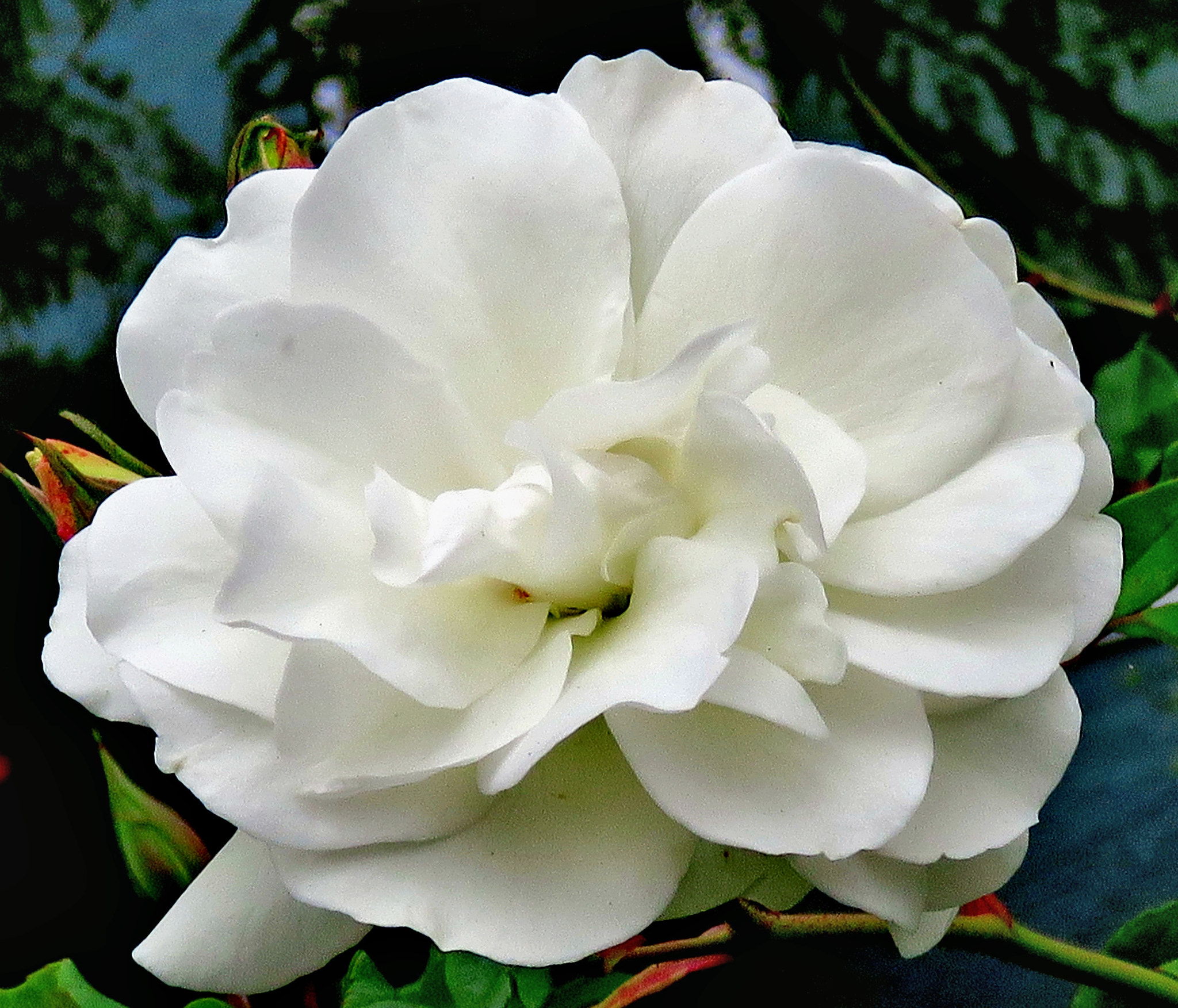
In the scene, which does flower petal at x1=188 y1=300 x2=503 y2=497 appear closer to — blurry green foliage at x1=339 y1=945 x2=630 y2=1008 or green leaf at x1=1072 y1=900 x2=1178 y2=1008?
blurry green foliage at x1=339 y1=945 x2=630 y2=1008

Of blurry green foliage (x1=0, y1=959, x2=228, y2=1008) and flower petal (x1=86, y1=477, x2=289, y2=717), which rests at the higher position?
flower petal (x1=86, y1=477, x2=289, y2=717)

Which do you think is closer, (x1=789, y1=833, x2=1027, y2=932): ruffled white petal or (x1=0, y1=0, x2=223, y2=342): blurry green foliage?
(x1=789, y1=833, x2=1027, y2=932): ruffled white petal

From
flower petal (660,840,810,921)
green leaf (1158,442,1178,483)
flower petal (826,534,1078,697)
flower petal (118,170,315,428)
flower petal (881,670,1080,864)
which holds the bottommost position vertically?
green leaf (1158,442,1178,483)

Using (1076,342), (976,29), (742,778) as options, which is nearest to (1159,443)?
(1076,342)

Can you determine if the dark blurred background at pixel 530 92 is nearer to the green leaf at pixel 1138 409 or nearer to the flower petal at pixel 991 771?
the green leaf at pixel 1138 409

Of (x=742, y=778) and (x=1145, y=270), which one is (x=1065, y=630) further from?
(x=1145, y=270)

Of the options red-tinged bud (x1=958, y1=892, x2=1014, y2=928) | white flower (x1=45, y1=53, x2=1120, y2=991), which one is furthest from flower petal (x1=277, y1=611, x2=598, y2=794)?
red-tinged bud (x1=958, y1=892, x2=1014, y2=928)
